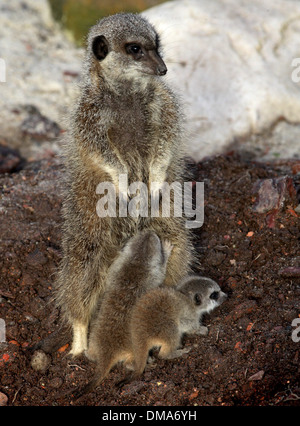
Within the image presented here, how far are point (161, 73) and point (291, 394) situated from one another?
8.04 feet

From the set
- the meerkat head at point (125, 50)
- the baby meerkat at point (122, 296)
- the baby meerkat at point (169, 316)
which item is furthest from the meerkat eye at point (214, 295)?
the meerkat head at point (125, 50)

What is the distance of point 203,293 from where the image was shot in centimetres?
447

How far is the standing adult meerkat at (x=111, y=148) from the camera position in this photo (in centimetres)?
452

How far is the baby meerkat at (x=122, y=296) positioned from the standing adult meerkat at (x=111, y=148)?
0.21 meters

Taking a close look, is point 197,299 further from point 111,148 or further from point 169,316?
point 111,148

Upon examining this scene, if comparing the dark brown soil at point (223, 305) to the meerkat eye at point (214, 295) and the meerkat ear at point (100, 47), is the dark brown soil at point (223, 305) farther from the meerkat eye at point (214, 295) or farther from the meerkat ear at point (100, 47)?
the meerkat ear at point (100, 47)

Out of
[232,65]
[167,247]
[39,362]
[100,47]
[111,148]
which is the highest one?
[100,47]

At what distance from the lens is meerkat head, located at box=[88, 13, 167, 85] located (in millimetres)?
4414

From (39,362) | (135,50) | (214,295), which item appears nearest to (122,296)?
(214,295)

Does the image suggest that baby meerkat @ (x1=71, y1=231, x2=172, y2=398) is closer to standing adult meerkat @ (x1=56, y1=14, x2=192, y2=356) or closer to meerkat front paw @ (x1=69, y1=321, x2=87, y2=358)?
meerkat front paw @ (x1=69, y1=321, x2=87, y2=358)

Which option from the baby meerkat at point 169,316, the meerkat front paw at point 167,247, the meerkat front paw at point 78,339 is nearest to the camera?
the baby meerkat at point 169,316

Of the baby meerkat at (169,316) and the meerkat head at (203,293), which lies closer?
the baby meerkat at (169,316)

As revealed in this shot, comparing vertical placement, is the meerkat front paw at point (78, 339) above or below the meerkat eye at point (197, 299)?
below

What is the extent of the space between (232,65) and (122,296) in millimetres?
4390
